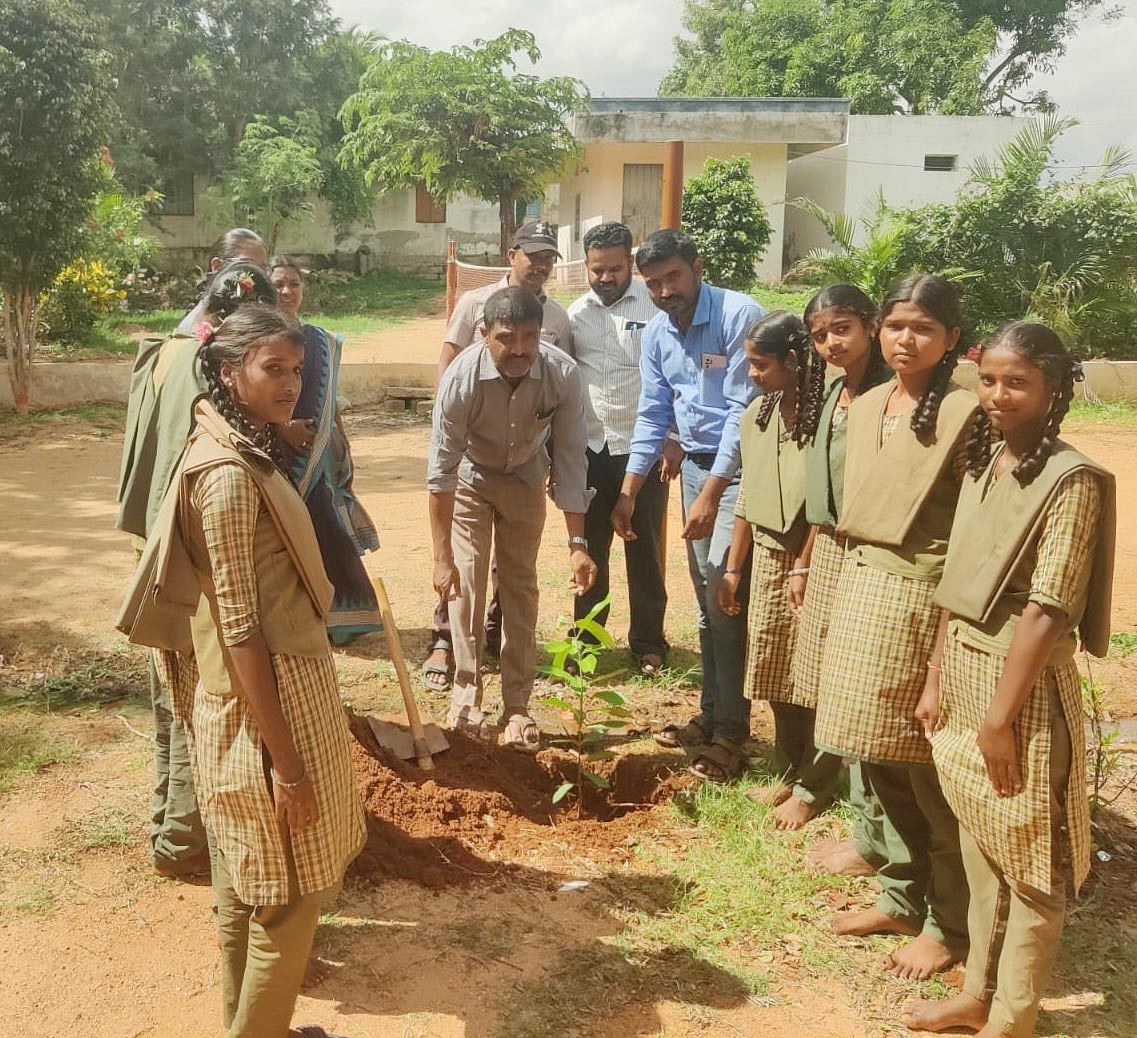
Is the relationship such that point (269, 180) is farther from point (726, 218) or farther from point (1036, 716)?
point (1036, 716)

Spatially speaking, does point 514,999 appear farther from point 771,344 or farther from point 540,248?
point 540,248

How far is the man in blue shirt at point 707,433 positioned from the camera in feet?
13.0

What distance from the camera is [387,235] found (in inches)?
960

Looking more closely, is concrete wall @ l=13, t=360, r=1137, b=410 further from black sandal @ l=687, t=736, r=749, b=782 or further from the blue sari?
black sandal @ l=687, t=736, r=749, b=782

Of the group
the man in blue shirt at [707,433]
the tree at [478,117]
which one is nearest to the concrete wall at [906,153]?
the tree at [478,117]

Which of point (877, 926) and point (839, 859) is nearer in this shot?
point (877, 926)

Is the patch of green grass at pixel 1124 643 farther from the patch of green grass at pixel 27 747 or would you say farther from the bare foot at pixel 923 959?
the patch of green grass at pixel 27 747

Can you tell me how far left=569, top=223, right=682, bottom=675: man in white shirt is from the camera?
4.93 m

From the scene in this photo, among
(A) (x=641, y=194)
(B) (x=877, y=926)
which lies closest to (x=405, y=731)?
(B) (x=877, y=926)

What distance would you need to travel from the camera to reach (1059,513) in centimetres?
223

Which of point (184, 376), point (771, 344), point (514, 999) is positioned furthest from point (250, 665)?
point (771, 344)

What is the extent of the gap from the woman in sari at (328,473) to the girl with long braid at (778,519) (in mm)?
1314

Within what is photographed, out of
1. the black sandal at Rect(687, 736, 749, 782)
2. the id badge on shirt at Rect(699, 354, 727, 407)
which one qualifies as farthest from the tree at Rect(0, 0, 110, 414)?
the black sandal at Rect(687, 736, 749, 782)

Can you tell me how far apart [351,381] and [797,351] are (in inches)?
361
